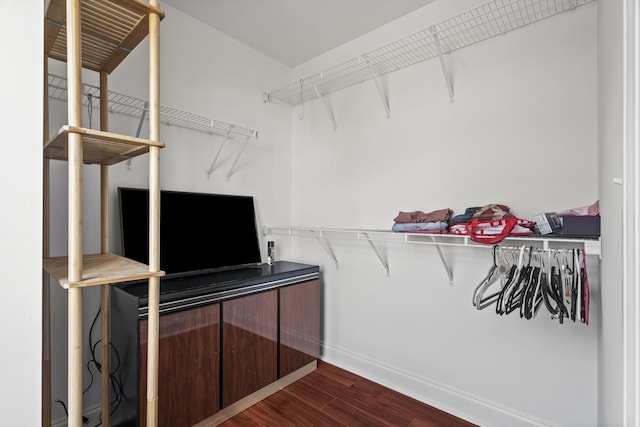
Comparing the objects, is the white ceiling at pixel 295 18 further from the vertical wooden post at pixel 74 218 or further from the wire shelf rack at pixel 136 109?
the vertical wooden post at pixel 74 218

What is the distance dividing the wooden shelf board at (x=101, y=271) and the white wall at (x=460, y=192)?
68.0 inches

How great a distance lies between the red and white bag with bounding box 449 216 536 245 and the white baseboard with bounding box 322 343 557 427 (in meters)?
1.09

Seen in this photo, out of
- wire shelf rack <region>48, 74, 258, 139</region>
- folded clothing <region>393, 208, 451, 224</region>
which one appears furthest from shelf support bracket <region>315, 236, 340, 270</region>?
wire shelf rack <region>48, 74, 258, 139</region>

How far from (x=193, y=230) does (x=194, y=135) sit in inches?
28.9

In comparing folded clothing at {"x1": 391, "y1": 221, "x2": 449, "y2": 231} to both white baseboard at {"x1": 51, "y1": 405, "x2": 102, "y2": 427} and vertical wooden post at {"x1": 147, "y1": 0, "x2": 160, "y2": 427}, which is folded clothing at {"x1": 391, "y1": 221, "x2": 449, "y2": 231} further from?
white baseboard at {"x1": 51, "y1": 405, "x2": 102, "y2": 427}

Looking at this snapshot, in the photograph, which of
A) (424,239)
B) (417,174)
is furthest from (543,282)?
(417,174)

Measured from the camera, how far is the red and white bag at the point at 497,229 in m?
1.57

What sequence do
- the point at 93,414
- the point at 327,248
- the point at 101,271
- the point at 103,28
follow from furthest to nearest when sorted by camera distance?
1. the point at 327,248
2. the point at 93,414
3. the point at 103,28
4. the point at 101,271

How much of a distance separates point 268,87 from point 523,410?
3.08m

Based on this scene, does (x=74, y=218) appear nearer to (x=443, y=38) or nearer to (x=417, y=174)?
(x=417, y=174)

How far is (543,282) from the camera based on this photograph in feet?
4.93

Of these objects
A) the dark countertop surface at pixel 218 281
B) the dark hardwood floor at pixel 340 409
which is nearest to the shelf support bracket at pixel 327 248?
the dark countertop surface at pixel 218 281

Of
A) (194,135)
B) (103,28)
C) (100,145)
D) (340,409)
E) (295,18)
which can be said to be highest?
(295,18)
